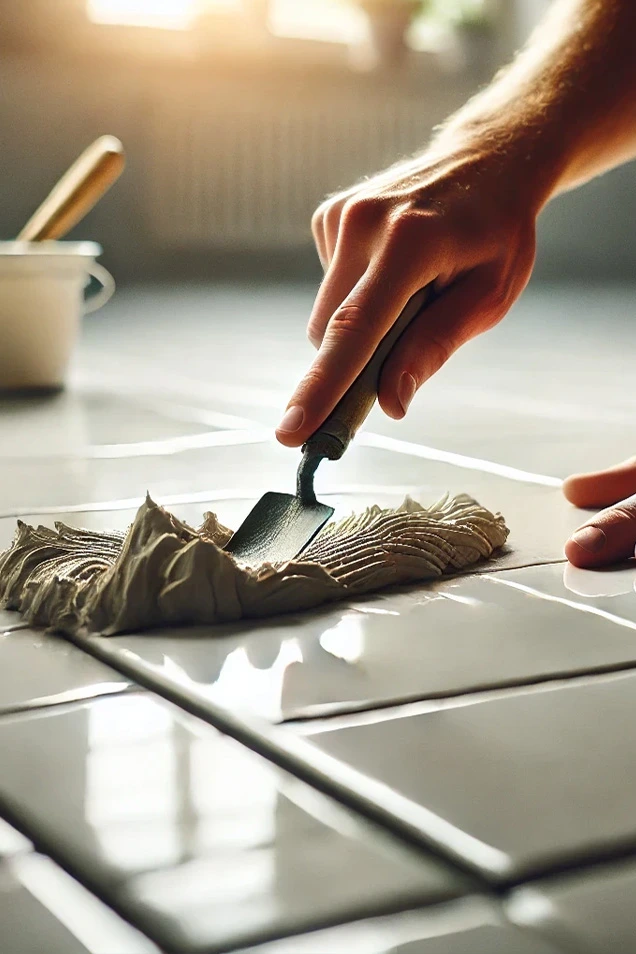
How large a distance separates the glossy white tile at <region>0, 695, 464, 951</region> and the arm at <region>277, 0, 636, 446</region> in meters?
0.33

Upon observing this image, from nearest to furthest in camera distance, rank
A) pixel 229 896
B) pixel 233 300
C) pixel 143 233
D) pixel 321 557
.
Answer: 1. pixel 229 896
2. pixel 321 557
3. pixel 233 300
4. pixel 143 233

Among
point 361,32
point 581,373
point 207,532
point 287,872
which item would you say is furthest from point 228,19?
point 287,872

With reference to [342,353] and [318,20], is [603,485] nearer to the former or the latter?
[342,353]

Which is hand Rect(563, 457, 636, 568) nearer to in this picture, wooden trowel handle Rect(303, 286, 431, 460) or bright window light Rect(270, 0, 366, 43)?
wooden trowel handle Rect(303, 286, 431, 460)

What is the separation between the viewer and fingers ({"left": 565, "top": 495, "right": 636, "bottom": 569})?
3.38 feet

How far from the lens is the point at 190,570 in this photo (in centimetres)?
85

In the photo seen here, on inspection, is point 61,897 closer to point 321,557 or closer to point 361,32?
point 321,557

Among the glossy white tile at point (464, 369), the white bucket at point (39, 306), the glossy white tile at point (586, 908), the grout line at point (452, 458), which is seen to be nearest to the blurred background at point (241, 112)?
the glossy white tile at point (464, 369)

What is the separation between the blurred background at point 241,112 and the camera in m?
4.27

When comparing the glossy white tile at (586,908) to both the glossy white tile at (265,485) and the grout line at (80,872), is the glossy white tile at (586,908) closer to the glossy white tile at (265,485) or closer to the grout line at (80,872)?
the grout line at (80,872)

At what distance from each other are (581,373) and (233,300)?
1822mm

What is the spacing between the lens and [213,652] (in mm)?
801

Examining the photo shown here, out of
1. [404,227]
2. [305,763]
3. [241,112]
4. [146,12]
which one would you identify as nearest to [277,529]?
[404,227]

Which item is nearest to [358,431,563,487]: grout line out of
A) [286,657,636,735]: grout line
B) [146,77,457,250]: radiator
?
[286,657,636,735]: grout line
